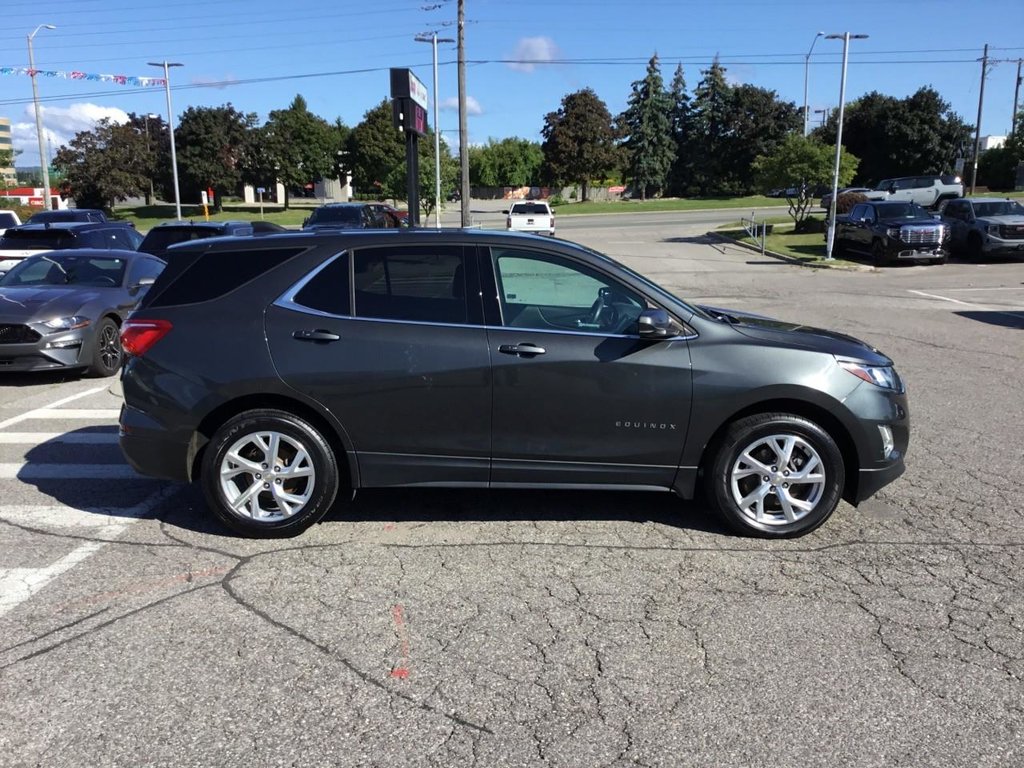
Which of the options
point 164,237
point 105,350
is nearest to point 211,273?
point 105,350

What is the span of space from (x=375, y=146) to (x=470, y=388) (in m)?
74.0

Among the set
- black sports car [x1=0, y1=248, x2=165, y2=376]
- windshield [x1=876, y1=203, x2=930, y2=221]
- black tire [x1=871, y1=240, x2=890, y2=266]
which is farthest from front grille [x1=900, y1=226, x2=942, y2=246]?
black sports car [x1=0, y1=248, x2=165, y2=376]

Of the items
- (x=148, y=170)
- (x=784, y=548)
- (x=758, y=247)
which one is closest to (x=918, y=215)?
(x=758, y=247)

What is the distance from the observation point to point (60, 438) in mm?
7113

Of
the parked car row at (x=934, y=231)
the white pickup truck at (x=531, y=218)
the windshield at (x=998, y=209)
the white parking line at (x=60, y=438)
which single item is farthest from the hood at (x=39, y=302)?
the windshield at (x=998, y=209)

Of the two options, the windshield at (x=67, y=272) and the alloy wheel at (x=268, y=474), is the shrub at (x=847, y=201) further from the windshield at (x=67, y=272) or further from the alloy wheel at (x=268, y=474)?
the alloy wheel at (x=268, y=474)

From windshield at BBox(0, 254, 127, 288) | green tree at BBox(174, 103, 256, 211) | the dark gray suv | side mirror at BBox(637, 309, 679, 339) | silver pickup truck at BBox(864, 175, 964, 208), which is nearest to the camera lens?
side mirror at BBox(637, 309, 679, 339)

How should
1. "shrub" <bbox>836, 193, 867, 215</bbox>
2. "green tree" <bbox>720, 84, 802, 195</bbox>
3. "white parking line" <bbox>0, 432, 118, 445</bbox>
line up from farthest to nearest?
"green tree" <bbox>720, 84, 802, 195</bbox> < "shrub" <bbox>836, 193, 867, 215</bbox> < "white parking line" <bbox>0, 432, 118, 445</bbox>

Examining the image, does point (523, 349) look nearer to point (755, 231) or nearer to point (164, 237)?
point (164, 237)

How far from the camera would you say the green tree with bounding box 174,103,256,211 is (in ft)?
211

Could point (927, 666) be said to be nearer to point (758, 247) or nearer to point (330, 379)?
point (330, 379)

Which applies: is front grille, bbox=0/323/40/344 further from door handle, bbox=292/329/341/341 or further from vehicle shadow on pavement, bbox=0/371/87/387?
Result: door handle, bbox=292/329/341/341

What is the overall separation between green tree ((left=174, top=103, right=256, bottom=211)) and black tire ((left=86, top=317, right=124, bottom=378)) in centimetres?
5980

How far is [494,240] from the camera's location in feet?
16.0
